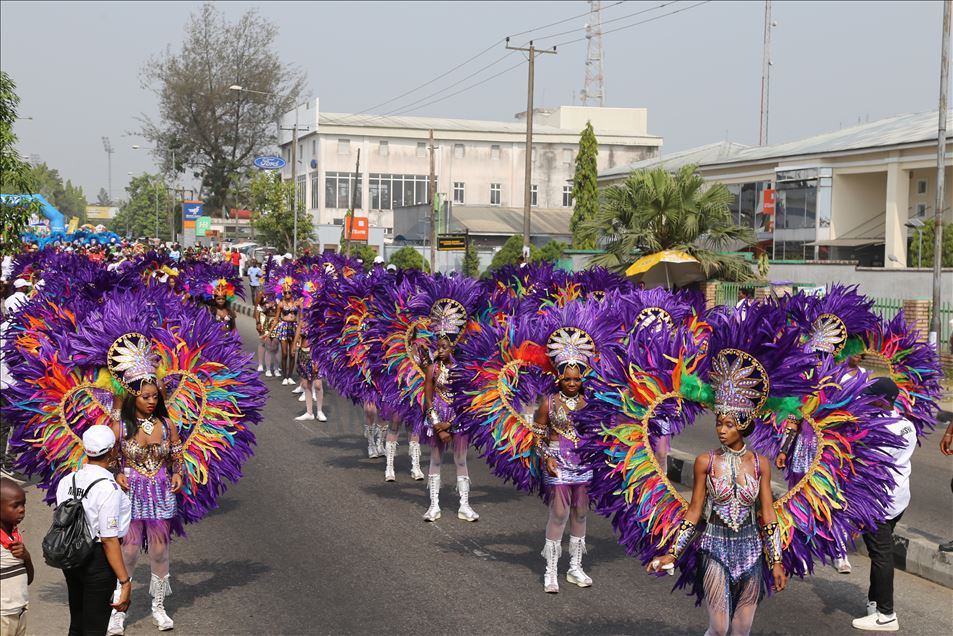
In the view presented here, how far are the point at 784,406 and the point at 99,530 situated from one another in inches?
155

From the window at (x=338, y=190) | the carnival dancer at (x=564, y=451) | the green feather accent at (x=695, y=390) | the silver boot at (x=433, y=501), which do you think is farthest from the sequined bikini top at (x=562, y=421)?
the window at (x=338, y=190)

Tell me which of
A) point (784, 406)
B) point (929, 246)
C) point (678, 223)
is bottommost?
point (784, 406)

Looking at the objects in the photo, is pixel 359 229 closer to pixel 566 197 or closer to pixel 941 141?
pixel 566 197

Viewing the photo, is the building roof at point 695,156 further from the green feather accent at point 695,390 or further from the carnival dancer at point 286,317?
the green feather accent at point 695,390

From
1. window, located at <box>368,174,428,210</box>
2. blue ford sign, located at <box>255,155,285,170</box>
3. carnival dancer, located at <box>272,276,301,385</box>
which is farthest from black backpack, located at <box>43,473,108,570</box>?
window, located at <box>368,174,428,210</box>

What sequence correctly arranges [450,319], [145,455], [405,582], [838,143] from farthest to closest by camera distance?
[838,143]
[450,319]
[405,582]
[145,455]

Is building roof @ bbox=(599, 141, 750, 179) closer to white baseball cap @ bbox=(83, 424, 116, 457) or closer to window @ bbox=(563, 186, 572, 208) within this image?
window @ bbox=(563, 186, 572, 208)

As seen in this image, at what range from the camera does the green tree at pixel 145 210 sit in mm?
122062

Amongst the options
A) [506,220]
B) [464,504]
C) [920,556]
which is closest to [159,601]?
[464,504]

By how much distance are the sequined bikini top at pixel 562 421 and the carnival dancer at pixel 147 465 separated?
8.97 feet

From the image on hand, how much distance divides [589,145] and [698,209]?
2038 cm

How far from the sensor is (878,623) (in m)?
7.46

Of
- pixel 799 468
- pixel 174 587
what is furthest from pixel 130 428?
pixel 799 468

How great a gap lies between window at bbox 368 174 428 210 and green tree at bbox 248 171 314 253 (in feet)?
59.6
